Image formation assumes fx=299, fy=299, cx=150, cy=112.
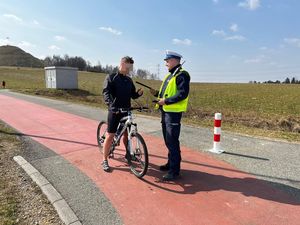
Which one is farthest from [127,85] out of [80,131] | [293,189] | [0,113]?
[0,113]

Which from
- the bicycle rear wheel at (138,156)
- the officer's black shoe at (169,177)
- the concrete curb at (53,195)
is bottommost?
the concrete curb at (53,195)

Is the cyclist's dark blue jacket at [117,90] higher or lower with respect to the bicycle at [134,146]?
higher

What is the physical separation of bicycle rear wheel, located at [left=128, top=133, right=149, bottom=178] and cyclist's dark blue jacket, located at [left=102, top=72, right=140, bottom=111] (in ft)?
2.09

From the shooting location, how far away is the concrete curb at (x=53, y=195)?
3844mm

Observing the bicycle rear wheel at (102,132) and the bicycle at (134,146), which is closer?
the bicycle at (134,146)

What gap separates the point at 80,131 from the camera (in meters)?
9.12

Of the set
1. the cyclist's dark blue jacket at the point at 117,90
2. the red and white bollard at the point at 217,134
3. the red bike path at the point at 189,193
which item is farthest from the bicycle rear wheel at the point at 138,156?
the red and white bollard at the point at 217,134

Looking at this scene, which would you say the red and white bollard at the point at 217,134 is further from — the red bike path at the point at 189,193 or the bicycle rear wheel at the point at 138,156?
the bicycle rear wheel at the point at 138,156

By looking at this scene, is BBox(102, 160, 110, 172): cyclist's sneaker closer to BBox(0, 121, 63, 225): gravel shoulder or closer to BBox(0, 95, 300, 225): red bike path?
BBox(0, 95, 300, 225): red bike path

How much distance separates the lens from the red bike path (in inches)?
152

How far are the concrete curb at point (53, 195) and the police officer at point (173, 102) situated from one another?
1709 mm

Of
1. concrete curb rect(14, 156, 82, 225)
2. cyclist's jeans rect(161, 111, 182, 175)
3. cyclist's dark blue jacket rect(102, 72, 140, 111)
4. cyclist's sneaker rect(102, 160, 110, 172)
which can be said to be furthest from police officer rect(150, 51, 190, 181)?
concrete curb rect(14, 156, 82, 225)

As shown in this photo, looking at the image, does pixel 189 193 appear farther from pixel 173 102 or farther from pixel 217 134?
pixel 217 134

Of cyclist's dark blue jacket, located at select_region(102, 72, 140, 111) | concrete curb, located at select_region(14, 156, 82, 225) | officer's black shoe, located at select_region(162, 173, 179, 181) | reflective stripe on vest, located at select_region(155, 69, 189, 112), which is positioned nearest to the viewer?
concrete curb, located at select_region(14, 156, 82, 225)
